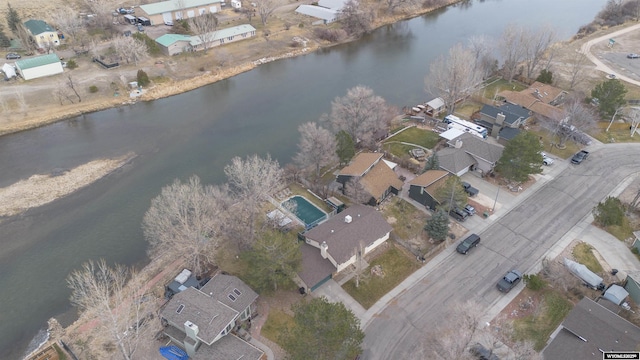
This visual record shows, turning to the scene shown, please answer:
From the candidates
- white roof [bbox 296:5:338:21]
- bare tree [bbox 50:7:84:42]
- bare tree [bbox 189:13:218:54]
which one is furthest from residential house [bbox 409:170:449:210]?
bare tree [bbox 50:7:84:42]

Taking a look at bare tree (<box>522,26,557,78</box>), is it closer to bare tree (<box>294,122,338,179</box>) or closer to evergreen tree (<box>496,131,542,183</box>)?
evergreen tree (<box>496,131,542,183</box>)

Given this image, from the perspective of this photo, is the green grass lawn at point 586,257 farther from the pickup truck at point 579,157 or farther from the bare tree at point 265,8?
the bare tree at point 265,8

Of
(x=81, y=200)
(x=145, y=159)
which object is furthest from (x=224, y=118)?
(x=81, y=200)

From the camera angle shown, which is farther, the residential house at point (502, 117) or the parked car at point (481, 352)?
the residential house at point (502, 117)

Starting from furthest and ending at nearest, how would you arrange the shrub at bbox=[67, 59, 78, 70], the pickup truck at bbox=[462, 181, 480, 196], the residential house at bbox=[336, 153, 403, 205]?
the shrub at bbox=[67, 59, 78, 70], the pickup truck at bbox=[462, 181, 480, 196], the residential house at bbox=[336, 153, 403, 205]

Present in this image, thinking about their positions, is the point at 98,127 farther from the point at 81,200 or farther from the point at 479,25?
the point at 479,25

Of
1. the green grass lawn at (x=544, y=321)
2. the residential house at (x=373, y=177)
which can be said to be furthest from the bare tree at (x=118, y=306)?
the green grass lawn at (x=544, y=321)
